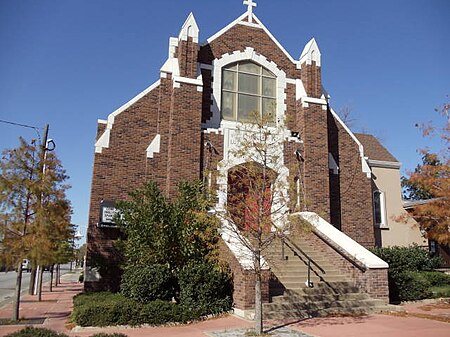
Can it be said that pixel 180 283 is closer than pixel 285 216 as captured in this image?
No

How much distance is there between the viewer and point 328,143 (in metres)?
18.5

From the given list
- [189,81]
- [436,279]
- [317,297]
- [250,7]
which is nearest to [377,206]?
[436,279]

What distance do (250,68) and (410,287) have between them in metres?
10.7

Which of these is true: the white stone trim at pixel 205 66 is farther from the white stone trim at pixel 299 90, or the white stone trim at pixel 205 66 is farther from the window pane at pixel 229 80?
the white stone trim at pixel 299 90

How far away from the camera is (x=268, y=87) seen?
1830cm

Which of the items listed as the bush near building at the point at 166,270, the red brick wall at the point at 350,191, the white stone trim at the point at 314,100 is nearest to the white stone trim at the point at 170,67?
the white stone trim at the point at 314,100

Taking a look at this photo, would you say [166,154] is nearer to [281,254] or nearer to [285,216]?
[281,254]

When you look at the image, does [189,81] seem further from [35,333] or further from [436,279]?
[436,279]

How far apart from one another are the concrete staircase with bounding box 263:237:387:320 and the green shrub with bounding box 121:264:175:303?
2.72 m

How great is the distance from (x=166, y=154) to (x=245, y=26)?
7.09 m

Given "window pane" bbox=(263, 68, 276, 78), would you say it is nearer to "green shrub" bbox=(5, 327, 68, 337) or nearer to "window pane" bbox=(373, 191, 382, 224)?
"window pane" bbox=(373, 191, 382, 224)

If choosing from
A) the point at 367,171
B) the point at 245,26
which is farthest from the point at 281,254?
the point at 245,26

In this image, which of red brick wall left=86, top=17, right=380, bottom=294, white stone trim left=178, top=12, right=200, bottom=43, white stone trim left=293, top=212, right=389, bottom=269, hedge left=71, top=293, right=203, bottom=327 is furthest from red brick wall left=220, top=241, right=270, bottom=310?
white stone trim left=178, top=12, right=200, bottom=43

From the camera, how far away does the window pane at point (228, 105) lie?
57.1 feet
